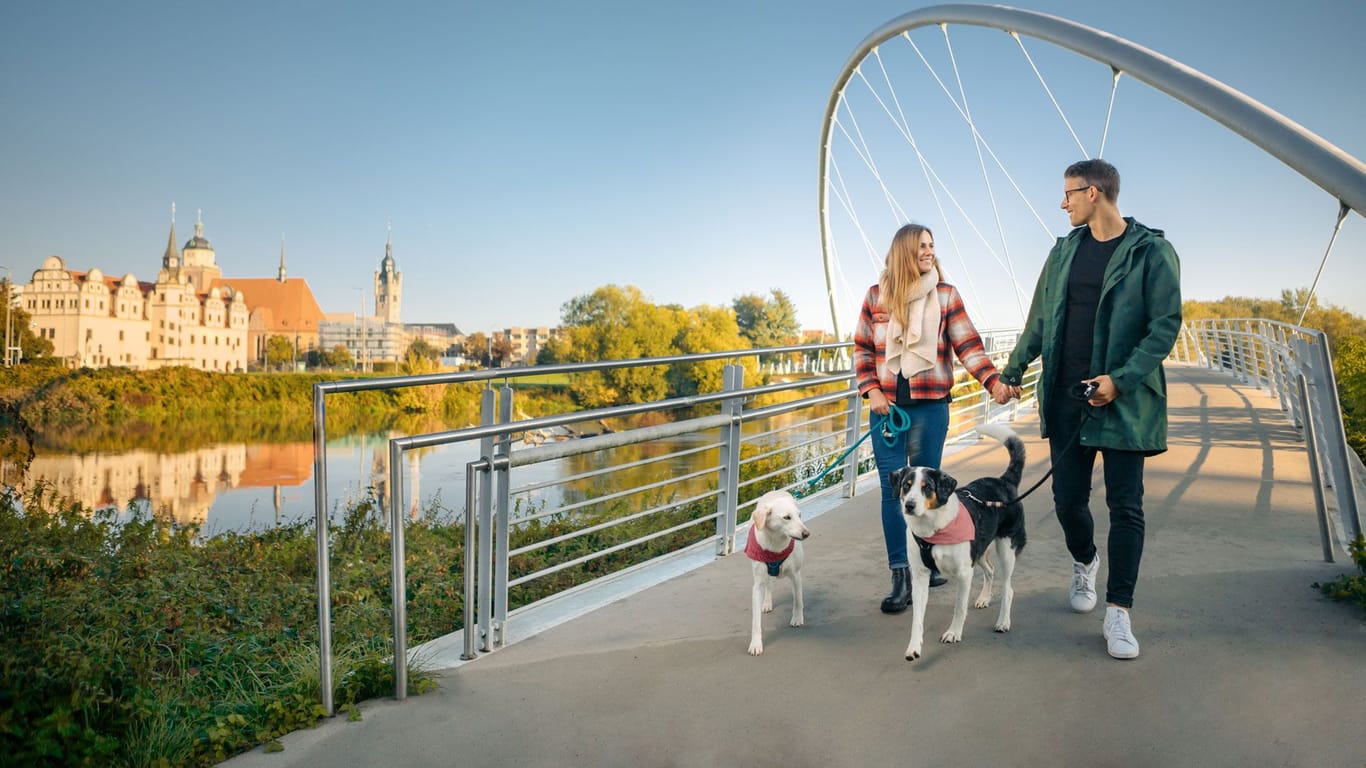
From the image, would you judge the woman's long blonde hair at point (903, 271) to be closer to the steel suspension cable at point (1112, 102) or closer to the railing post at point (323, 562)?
the railing post at point (323, 562)

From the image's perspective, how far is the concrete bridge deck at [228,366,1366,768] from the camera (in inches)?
98.0

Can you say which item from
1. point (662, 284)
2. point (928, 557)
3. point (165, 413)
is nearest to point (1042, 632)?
point (928, 557)

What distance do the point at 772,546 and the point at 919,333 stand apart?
1.06 meters

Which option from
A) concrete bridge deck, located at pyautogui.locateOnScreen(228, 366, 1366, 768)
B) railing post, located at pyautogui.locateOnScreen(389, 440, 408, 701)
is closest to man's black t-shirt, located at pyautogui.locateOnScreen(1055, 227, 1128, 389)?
concrete bridge deck, located at pyautogui.locateOnScreen(228, 366, 1366, 768)

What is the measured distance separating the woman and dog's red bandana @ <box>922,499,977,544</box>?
1.39ft

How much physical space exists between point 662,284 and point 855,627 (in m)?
93.1

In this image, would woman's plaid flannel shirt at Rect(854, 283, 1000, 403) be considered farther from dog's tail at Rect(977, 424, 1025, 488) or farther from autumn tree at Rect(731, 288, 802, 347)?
autumn tree at Rect(731, 288, 802, 347)

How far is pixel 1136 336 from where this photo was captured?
123 inches

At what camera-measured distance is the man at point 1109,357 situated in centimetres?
307

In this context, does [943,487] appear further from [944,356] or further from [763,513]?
[944,356]

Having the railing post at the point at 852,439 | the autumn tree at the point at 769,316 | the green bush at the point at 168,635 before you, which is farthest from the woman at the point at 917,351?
the autumn tree at the point at 769,316

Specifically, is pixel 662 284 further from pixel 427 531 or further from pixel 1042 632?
pixel 1042 632

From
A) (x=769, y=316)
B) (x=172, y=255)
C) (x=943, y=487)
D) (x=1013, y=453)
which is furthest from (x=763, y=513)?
(x=172, y=255)

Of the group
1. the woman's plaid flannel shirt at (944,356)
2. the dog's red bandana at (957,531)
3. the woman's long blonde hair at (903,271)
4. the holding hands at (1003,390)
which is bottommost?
the dog's red bandana at (957,531)
